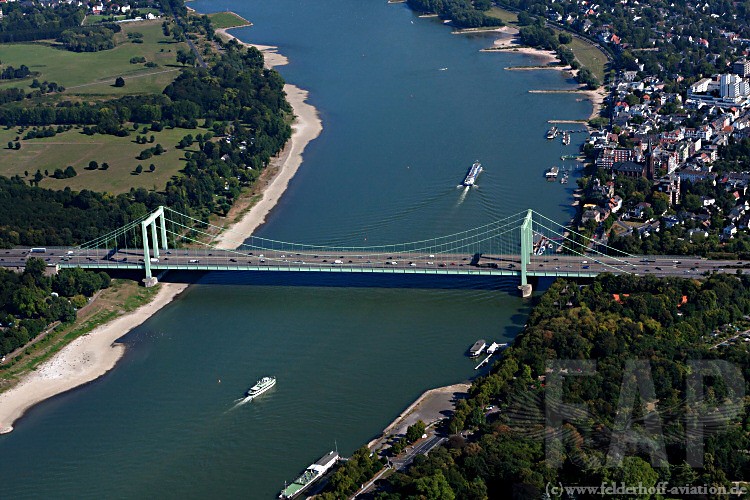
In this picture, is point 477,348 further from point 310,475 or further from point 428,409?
point 310,475

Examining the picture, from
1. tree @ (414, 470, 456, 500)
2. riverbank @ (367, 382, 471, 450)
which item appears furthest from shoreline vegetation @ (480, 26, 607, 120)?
tree @ (414, 470, 456, 500)

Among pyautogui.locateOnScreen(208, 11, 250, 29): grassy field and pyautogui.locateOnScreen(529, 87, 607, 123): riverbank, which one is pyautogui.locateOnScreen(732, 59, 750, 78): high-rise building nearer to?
pyautogui.locateOnScreen(529, 87, 607, 123): riverbank

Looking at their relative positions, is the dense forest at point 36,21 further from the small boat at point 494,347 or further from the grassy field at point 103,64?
the small boat at point 494,347

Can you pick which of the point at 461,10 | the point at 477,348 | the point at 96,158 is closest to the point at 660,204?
the point at 477,348

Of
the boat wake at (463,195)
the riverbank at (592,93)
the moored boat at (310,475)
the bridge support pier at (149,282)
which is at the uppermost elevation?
the riverbank at (592,93)

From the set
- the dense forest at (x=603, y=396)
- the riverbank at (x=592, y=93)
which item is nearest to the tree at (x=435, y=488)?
the dense forest at (x=603, y=396)

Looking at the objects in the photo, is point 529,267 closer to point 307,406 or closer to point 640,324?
point 640,324
